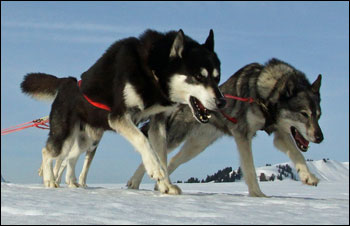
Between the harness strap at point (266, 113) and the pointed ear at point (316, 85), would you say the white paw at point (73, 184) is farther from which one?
the pointed ear at point (316, 85)

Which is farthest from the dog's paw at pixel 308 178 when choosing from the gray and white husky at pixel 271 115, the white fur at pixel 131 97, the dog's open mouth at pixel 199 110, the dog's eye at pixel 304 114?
the white fur at pixel 131 97

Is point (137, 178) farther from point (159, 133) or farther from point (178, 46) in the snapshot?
point (178, 46)

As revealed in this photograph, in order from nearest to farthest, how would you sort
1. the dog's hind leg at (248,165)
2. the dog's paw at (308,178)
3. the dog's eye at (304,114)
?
the dog's hind leg at (248,165), the dog's paw at (308,178), the dog's eye at (304,114)

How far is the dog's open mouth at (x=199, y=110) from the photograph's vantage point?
16.4 ft

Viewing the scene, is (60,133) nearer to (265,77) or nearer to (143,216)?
(265,77)

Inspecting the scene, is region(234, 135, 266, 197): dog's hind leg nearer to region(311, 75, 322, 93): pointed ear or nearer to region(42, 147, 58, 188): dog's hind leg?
region(311, 75, 322, 93): pointed ear

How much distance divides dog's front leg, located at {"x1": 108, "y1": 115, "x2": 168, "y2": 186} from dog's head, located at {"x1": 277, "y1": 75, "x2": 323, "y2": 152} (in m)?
1.92

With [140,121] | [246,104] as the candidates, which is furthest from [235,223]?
[246,104]

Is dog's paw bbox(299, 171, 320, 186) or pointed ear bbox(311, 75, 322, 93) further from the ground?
pointed ear bbox(311, 75, 322, 93)

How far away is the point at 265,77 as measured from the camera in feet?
20.4

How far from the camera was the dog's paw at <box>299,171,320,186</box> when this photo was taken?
5.70m

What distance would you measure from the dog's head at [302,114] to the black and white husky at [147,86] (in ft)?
4.30

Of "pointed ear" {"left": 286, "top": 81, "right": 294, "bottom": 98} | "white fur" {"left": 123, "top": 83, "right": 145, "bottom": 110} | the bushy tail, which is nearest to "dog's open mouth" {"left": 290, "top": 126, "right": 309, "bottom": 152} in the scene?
"pointed ear" {"left": 286, "top": 81, "right": 294, "bottom": 98}

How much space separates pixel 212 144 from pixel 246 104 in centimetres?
125
